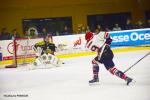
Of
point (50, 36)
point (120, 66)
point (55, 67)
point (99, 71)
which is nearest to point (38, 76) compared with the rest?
point (55, 67)

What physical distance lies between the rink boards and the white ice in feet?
0.22

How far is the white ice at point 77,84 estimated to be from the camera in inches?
87.8

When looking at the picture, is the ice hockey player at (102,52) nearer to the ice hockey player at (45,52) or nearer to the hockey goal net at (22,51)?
the ice hockey player at (45,52)

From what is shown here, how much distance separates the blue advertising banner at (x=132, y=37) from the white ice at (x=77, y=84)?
92mm

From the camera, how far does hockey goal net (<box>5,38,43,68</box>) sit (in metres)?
2.24

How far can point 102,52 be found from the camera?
226cm

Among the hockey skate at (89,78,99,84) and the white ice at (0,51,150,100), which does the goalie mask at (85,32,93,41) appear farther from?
the hockey skate at (89,78,99,84)

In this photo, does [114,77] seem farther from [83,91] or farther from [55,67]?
[55,67]

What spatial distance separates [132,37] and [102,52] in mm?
282

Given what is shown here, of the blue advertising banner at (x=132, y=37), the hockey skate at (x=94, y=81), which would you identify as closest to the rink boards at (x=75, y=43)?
the blue advertising banner at (x=132, y=37)

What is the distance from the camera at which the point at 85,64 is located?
2.31 meters

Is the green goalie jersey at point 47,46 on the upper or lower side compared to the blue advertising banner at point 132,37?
lower

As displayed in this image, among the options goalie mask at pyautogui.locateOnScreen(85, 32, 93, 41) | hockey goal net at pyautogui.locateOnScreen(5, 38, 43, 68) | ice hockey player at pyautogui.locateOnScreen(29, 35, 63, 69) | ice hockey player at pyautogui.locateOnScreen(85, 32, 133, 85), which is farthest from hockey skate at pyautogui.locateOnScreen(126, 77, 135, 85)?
hockey goal net at pyautogui.locateOnScreen(5, 38, 43, 68)

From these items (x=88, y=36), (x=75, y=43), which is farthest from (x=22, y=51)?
(x=88, y=36)
